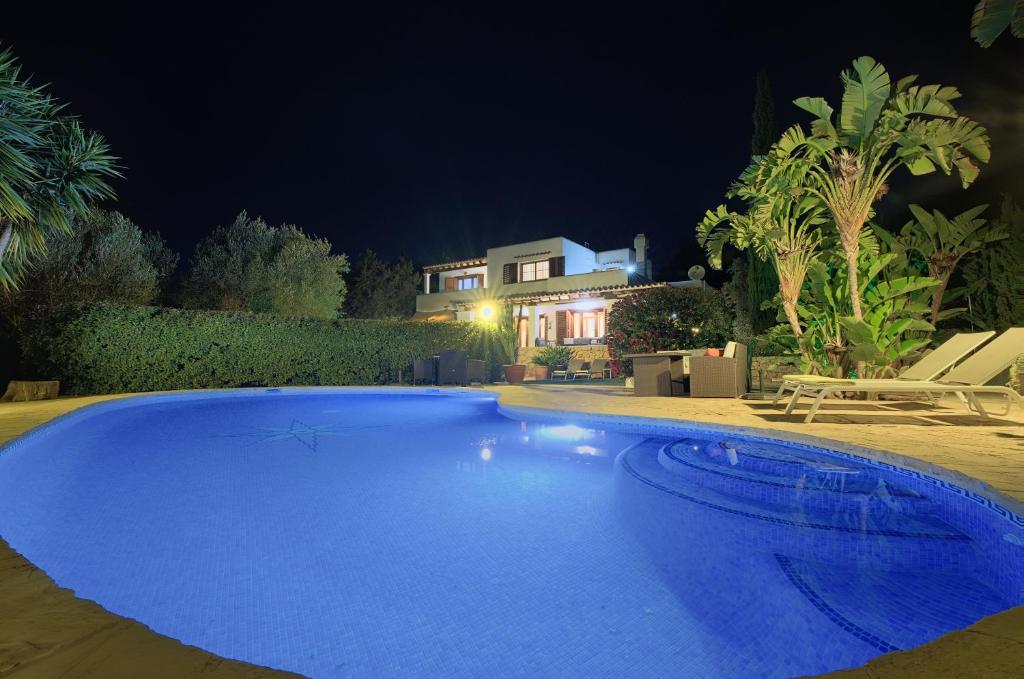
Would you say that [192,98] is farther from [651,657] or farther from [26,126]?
[651,657]

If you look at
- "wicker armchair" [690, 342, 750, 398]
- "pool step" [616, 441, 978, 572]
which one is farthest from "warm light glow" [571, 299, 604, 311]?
"pool step" [616, 441, 978, 572]

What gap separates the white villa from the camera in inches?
960

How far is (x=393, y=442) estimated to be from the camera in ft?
22.4

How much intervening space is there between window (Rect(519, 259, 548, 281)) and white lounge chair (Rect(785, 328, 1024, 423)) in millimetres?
21797

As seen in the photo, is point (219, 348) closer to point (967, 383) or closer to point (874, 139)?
point (874, 139)

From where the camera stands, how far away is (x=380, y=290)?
37594 mm

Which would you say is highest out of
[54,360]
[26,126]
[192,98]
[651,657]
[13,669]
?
[192,98]

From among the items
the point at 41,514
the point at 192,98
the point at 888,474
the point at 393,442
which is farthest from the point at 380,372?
the point at 192,98

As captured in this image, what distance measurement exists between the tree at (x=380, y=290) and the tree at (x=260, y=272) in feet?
53.6

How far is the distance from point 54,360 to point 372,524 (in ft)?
40.6

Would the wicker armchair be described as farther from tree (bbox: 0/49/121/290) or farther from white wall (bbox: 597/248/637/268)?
white wall (bbox: 597/248/637/268)

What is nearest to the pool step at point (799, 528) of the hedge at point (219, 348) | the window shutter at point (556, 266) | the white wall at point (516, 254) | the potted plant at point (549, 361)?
the hedge at point (219, 348)

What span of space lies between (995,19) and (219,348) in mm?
16618

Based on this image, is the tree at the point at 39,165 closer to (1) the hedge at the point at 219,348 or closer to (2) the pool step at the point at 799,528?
(1) the hedge at the point at 219,348
